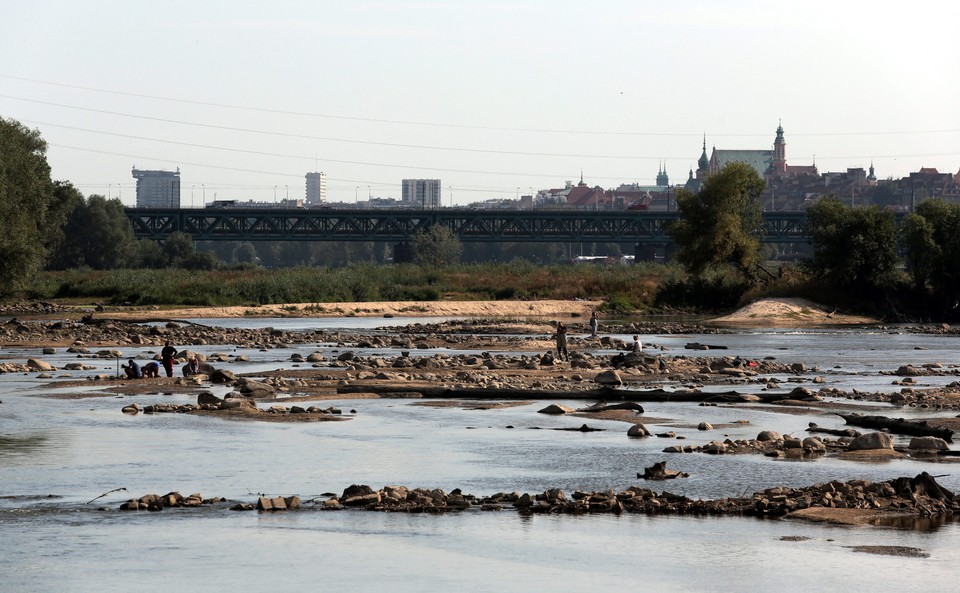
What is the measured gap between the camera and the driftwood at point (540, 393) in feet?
128

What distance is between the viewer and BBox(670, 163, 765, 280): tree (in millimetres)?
102938

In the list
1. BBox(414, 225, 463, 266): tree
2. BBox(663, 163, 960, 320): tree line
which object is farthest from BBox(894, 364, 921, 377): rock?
BBox(414, 225, 463, 266): tree

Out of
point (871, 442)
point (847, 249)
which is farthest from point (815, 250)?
point (871, 442)

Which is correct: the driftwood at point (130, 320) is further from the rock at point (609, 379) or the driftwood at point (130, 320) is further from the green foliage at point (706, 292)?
the green foliage at point (706, 292)

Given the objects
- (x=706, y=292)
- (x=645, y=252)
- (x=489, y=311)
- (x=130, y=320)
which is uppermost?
(x=645, y=252)

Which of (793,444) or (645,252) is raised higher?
(645,252)

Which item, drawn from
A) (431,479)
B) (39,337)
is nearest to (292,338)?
(39,337)

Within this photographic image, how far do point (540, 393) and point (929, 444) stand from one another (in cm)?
1277

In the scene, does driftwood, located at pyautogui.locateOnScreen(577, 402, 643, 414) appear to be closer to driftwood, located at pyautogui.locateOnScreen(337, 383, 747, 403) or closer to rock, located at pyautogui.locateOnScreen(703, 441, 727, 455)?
driftwood, located at pyautogui.locateOnScreen(337, 383, 747, 403)

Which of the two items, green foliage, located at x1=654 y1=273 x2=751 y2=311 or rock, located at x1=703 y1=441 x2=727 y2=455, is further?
green foliage, located at x1=654 y1=273 x2=751 y2=311

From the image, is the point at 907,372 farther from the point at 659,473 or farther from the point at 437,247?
the point at 437,247

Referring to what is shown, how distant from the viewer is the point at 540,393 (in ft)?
129

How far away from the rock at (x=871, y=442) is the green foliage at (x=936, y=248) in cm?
7130

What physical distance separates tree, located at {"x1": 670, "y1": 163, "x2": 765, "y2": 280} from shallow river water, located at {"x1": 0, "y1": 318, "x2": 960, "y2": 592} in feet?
218
